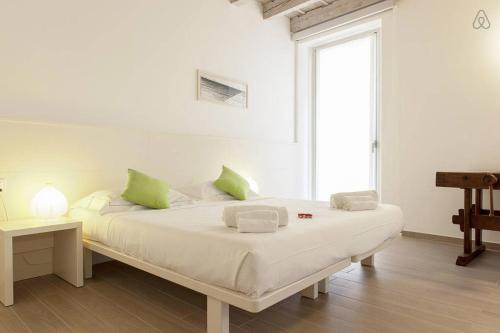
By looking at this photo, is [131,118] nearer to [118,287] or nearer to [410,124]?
[118,287]

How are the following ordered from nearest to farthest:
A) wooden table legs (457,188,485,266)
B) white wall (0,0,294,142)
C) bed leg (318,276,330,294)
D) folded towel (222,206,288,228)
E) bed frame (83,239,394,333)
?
bed frame (83,239,394,333) → folded towel (222,206,288,228) → bed leg (318,276,330,294) → white wall (0,0,294,142) → wooden table legs (457,188,485,266)

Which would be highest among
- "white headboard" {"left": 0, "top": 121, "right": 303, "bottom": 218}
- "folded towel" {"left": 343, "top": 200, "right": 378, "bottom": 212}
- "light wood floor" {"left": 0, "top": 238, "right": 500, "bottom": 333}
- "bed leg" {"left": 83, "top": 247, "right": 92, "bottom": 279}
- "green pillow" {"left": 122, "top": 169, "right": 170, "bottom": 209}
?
"white headboard" {"left": 0, "top": 121, "right": 303, "bottom": 218}

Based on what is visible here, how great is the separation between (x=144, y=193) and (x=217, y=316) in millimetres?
1362

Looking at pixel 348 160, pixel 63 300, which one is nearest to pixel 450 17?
pixel 348 160

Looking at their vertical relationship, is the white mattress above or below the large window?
below

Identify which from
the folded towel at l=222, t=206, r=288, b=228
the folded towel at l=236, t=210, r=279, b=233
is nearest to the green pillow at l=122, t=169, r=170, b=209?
the folded towel at l=222, t=206, r=288, b=228

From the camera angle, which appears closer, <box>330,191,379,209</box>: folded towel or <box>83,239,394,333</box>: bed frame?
<box>83,239,394,333</box>: bed frame

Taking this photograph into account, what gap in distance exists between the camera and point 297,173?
16.6 feet

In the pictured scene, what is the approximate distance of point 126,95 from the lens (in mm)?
3139

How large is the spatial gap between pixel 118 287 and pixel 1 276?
2.24 feet

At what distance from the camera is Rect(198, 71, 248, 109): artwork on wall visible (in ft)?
12.5

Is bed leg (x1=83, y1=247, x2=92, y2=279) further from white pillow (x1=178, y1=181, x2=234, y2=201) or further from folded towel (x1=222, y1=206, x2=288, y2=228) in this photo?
folded towel (x1=222, y1=206, x2=288, y2=228)

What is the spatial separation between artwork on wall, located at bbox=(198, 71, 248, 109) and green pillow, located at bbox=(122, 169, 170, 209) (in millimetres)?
1424

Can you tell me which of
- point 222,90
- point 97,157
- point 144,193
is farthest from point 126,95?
point 222,90
